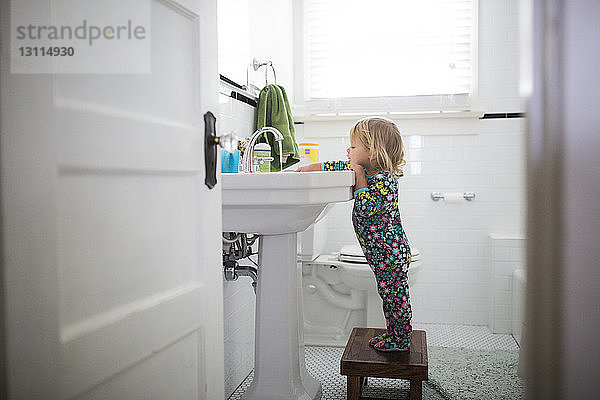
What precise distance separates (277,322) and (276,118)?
1115 millimetres

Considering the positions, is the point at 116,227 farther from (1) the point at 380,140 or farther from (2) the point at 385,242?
(1) the point at 380,140

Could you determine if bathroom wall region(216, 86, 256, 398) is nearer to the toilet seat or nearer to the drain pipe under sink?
the drain pipe under sink

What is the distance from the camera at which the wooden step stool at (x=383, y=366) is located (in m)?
2.05

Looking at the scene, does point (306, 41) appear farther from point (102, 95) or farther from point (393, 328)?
point (102, 95)

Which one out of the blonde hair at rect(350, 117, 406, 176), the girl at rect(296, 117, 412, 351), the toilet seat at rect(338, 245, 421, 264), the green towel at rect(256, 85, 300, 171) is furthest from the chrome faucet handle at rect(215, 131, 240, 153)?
the toilet seat at rect(338, 245, 421, 264)

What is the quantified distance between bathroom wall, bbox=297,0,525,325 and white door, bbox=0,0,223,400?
245 centimetres

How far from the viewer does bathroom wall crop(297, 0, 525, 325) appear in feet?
11.4

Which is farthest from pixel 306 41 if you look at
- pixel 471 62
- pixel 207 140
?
pixel 207 140

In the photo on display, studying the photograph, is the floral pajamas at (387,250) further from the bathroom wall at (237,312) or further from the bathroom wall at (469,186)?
the bathroom wall at (469,186)

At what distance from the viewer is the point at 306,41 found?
3613 mm

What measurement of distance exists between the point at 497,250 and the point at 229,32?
6.32 feet

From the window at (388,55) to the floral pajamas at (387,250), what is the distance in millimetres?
1346

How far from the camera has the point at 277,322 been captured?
207 centimetres

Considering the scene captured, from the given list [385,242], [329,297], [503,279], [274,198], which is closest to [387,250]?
[385,242]
